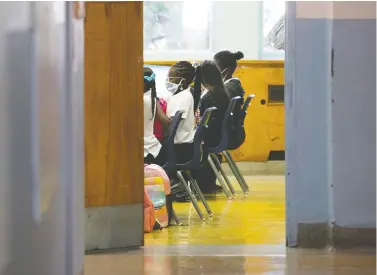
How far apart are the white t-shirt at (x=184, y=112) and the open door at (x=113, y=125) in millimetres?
1249

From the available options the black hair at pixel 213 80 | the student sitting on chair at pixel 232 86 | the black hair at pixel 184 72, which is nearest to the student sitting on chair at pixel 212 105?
the black hair at pixel 213 80

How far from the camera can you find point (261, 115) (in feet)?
25.3

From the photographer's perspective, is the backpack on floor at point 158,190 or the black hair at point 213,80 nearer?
the backpack on floor at point 158,190

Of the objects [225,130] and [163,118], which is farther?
[225,130]

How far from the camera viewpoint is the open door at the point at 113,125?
3336mm

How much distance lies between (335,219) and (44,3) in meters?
1.81

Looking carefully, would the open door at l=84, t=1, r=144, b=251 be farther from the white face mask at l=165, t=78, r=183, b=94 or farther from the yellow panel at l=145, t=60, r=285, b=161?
the yellow panel at l=145, t=60, r=285, b=161

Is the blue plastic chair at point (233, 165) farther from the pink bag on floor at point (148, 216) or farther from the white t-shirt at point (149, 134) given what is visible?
the pink bag on floor at point (148, 216)

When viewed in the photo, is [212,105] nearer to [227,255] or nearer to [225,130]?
[225,130]

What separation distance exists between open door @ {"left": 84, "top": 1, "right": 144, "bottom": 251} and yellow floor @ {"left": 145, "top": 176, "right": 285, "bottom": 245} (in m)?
0.32

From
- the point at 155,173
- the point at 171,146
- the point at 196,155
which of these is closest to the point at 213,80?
the point at 196,155

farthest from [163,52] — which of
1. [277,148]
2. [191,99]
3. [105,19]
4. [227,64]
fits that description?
[105,19]

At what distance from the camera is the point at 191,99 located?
4.99 m

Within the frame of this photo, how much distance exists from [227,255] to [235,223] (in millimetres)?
1115
